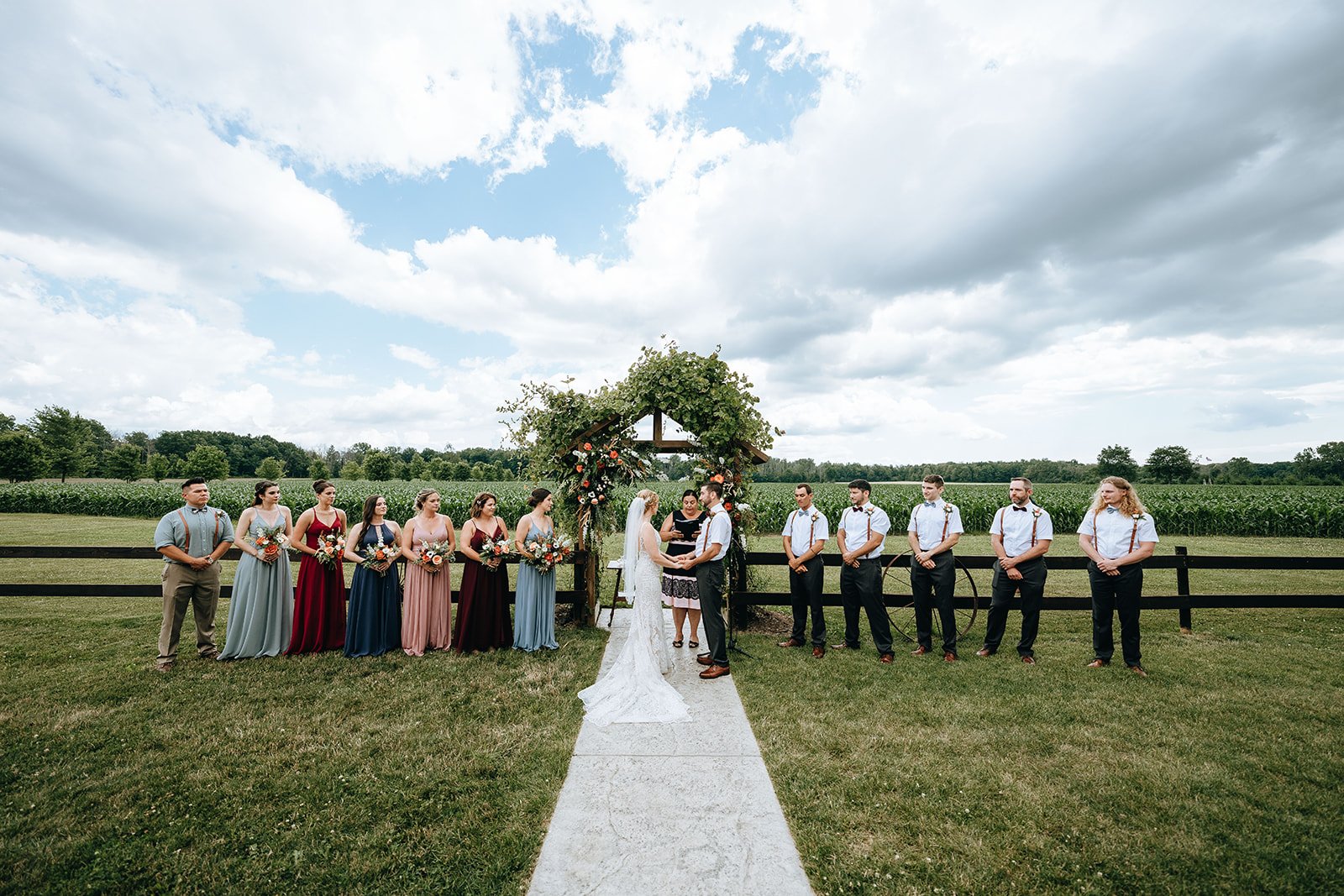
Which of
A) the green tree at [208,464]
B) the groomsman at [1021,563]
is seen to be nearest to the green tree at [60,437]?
the green tree at [208,464]

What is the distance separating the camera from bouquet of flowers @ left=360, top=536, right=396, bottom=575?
6957 millimetres

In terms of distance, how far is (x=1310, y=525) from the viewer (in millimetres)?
23422

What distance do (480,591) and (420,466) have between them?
82.1 meters

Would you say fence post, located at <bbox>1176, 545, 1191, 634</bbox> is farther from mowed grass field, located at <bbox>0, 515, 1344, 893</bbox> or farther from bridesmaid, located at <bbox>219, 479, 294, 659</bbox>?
bridesmaid, located at <bbox>219, 479, 294, 659</bbox>

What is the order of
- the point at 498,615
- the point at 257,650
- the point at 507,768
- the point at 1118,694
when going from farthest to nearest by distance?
the point at 498,615 < the point at 257,650 < the point at 1118,694 < the point at 507,768

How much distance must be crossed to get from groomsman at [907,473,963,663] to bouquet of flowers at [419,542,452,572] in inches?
Answer: 228

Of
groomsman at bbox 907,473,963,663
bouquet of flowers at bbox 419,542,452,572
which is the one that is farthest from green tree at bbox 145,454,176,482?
groomsman at bbox 907,473,963,663

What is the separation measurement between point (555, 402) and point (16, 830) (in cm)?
658

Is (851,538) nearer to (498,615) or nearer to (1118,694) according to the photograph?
(1118,694)

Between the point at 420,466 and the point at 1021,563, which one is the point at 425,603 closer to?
the point at 1021,563

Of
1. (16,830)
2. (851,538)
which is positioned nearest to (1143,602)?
(851,538)

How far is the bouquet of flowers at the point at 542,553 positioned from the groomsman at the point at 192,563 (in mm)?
3240

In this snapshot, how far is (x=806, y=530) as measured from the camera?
7305 millimetres

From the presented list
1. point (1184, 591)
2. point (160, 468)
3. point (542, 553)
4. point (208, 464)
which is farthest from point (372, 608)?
point (160, 468)
